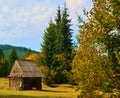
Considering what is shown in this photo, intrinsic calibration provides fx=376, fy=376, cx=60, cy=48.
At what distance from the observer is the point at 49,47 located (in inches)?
3211

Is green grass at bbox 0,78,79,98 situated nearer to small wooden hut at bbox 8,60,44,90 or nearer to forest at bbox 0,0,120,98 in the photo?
small wooden hut at bbox 8,60,44,90

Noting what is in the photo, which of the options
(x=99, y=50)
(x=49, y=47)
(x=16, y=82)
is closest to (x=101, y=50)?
(x=99, y=50)

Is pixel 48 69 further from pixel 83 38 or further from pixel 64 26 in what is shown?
pixel 83 38

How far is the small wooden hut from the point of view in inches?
2660

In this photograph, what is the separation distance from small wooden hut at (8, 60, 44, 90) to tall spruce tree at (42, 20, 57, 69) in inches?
477

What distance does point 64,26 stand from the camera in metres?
90.4

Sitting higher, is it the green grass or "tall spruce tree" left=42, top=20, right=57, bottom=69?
"tall spruce tree" left=42, top=20, right=57, bottom=69

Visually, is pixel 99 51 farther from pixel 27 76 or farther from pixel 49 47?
pixel 49 47

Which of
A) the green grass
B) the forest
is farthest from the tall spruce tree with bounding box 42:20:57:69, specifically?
the forest

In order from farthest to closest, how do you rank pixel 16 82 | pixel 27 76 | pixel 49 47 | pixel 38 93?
1. pixel 49 47
2. pixel 16 82
3. pixel 27 76
4. pixel 38 93

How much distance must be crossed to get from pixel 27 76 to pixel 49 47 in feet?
52.1

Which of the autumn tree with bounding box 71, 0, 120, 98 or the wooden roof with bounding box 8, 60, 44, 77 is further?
the wooden roof with bounding box 8, 60, 44, 77

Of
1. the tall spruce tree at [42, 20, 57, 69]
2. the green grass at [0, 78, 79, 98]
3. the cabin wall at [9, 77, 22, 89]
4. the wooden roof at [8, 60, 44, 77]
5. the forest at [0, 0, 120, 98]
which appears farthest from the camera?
the tall spruce tree at [42, 20, 57, 69]

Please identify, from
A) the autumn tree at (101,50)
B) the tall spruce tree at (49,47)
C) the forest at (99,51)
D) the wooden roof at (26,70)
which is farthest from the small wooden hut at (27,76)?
the autumn tree at (101,50)
